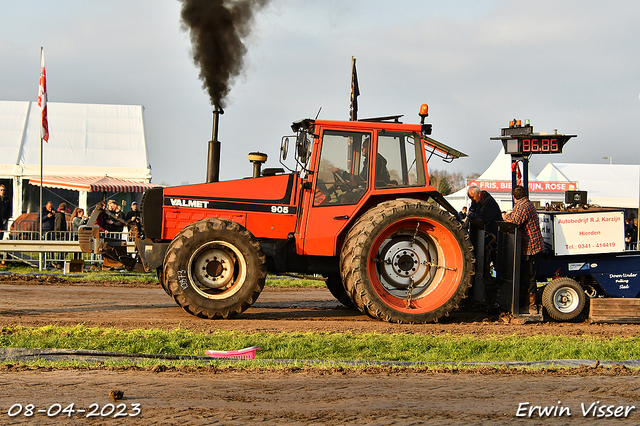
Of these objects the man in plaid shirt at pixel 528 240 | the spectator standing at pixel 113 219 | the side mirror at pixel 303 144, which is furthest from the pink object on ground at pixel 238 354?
the spectator standing at pixel 113 219

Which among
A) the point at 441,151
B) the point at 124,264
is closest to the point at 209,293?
the point at 124,264

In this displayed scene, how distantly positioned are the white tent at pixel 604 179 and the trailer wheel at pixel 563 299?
21909mm

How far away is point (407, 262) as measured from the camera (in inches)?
343

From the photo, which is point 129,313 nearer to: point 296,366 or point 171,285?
point 171,285

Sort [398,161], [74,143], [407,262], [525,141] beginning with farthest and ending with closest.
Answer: [74,143]
[525,141]
[407,262]
[398,161]

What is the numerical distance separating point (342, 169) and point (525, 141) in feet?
24.0

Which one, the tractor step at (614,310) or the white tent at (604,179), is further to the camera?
the white tent at (604,179)

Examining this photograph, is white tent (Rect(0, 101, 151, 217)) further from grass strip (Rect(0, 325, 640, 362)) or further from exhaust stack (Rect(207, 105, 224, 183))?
grass strip (Rect(0, 325, 640, 362))

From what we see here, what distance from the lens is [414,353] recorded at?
21.2ft

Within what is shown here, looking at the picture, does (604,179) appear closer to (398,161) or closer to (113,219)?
(113,219)

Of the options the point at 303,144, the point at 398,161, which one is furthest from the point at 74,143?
the point at 398,161

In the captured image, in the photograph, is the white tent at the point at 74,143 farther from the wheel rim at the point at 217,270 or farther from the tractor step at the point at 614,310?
the tractor step at the point at 614,310

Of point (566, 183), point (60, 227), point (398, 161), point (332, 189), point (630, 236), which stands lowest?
point (60, 227)

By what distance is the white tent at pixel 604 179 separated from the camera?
96.5ft
